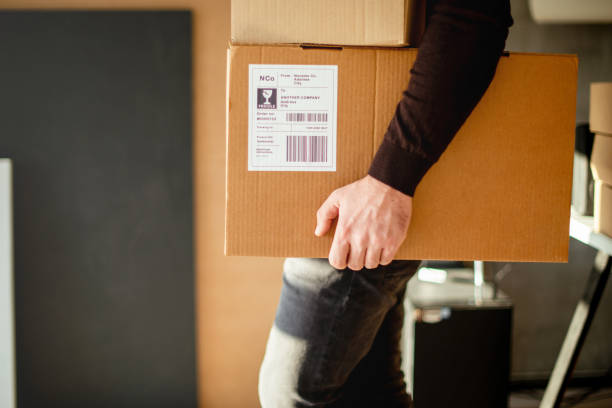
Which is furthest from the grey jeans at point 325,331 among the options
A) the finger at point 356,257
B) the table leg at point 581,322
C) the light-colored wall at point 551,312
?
the light-colored wall at point 551,312

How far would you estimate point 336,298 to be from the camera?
78cm

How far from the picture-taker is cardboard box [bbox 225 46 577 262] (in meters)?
0.71

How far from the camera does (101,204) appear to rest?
5.76ft

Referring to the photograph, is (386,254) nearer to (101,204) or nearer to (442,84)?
(442,84)

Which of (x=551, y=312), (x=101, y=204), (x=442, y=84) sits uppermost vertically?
(x=442, y=84)

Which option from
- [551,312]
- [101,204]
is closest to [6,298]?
[101,204]

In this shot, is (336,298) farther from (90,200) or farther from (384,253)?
(90,200)

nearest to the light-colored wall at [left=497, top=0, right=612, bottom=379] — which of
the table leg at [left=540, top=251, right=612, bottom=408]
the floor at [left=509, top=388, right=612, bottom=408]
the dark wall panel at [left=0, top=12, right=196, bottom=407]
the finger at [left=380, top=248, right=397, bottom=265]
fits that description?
the floor at [left=509, top=388, right=612, bottom=408]

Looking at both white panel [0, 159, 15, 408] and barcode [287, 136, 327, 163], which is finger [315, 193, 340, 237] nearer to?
barcode [287, 136, 327, 163]

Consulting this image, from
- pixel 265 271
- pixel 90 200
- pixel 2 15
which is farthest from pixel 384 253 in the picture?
pixel 2 15

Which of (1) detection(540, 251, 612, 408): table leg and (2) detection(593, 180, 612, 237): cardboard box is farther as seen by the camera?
(1) detection(540, 251, 612, 408): table leg

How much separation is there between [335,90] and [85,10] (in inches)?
54.4

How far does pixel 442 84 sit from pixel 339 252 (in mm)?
279

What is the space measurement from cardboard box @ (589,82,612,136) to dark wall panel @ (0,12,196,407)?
50.6 inches
